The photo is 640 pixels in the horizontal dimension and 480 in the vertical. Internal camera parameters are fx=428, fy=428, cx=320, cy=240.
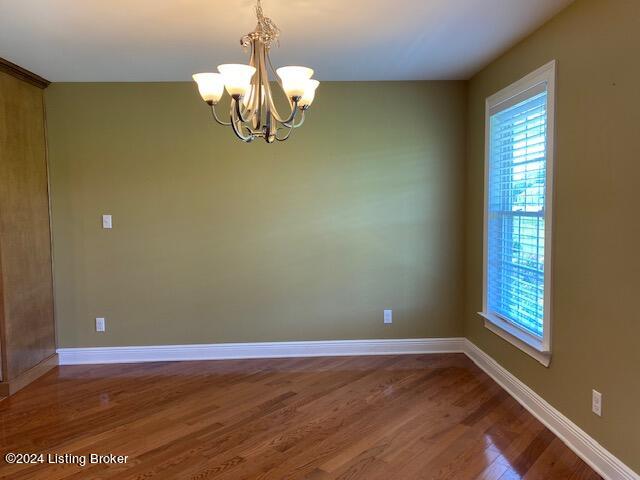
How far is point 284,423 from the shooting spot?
267 centimetres

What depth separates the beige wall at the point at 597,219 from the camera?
1915 millimetres

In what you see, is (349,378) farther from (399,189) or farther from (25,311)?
(25,311)

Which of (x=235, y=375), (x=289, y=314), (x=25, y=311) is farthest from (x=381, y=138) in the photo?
(x=25, y=311)

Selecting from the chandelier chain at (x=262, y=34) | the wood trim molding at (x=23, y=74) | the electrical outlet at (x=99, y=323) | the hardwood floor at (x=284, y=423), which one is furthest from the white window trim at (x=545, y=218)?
the wood trim molding at (x=23, y=74)

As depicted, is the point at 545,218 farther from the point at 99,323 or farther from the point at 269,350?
the point at 99,323

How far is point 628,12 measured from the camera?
1.91 meters

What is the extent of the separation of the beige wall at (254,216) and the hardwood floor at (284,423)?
17.1 inches

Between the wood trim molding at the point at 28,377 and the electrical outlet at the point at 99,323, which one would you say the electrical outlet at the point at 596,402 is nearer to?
the electrical outlet at the point at 99,323

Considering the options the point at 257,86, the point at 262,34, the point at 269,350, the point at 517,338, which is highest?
the point at 262,34

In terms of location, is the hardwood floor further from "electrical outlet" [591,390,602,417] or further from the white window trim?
the white window trim

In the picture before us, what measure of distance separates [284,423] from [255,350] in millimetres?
1214

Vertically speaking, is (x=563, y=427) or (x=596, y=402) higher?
(x=596, y=402)

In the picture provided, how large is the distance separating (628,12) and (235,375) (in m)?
3.31

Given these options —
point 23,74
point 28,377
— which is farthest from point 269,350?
point 23,74
